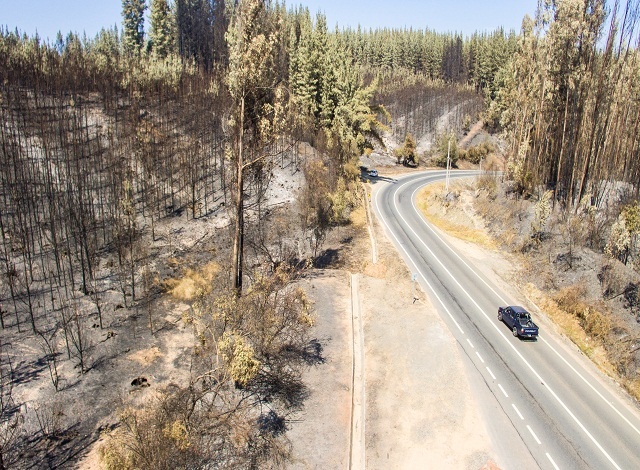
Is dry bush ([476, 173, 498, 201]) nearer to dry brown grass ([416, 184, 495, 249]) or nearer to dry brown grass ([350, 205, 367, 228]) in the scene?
dry brown grass ([416, 184, 495, 249])

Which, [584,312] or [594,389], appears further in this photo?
Result: [584,312]

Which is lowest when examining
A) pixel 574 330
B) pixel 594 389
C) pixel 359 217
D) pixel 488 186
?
pixel 594 389

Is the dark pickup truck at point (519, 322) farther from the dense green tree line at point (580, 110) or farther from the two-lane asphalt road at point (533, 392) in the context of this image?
the dense green tree line at point (580, 110)

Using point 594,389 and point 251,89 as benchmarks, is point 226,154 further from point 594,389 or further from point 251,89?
point 594,389

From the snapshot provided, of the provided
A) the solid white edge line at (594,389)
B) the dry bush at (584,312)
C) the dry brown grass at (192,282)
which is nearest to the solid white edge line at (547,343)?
the solid white edge line at (594,389)

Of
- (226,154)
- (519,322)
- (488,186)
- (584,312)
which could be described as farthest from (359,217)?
(226,154)
